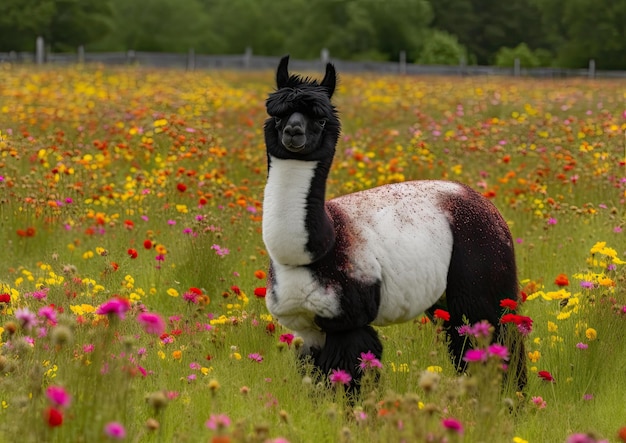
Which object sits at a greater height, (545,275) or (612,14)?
(612,14)

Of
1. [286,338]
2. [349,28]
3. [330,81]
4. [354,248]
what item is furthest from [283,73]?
[349,28]

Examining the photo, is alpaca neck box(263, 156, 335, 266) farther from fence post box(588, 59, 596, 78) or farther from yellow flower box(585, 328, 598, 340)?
fence post box(588, 59, 596, 78)

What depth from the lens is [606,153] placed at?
9.12 meters

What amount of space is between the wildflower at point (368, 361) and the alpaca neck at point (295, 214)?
0.49 m

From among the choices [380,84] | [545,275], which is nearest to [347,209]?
[545,275]

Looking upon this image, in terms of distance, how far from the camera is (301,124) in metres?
4.09

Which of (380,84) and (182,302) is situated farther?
(380,84)

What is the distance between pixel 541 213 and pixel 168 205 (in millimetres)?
3072

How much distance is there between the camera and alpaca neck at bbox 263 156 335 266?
13.6ft

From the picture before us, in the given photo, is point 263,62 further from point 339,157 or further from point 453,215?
point 453,215

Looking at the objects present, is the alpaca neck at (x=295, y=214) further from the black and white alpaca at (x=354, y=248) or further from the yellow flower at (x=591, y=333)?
the yellow flower at (x=591, y=333)

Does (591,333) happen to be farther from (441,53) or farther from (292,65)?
(441,53)

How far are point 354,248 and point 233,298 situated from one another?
6.33 feet

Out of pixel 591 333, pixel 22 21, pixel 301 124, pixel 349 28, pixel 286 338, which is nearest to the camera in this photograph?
pixel 301 124
